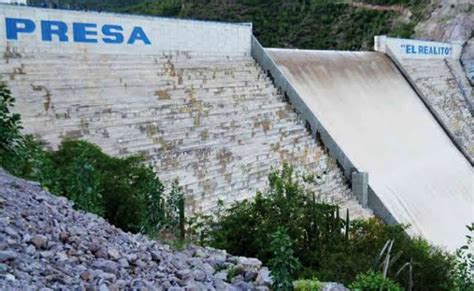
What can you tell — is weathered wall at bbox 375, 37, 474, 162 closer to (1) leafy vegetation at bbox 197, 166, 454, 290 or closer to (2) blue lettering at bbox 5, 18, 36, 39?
(1) leafy vegetation at bbox 197, 166, 454, 290

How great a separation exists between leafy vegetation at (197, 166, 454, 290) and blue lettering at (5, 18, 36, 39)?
4.78 meters

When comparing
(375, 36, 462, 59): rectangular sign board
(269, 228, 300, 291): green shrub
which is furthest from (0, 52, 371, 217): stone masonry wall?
(375, 36, 462, 59): rectangular sign board

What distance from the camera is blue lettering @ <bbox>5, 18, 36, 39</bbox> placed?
1000 cm

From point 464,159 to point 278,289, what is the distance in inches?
773

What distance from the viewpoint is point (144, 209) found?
8.41 meters

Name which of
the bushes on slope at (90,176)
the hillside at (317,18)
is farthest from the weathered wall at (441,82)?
the bushes on slope at (90,176)

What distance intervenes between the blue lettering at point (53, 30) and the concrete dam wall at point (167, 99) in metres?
0.02

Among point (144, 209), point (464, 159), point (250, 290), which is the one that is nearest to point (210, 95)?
point (144, 209)

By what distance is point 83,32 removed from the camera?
11352 mm

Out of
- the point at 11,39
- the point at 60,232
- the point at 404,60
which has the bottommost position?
the point at 60,232

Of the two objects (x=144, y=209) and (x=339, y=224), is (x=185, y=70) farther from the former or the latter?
(x=144, y=209)

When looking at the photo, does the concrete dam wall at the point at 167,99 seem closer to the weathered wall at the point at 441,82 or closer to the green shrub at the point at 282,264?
the green shrub at the point at 282,264

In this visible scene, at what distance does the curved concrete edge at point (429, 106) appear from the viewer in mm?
23455

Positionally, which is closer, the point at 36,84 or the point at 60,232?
the point at 60,232
